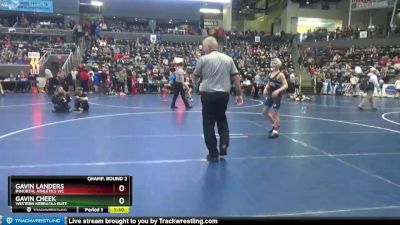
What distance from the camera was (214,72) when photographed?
578cm

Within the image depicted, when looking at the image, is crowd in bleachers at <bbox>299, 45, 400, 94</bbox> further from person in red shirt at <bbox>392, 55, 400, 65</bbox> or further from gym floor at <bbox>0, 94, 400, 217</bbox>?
gym floor at <bbox>0, 94, 400, 217</bbox>

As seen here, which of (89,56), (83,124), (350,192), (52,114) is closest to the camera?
(350,192)

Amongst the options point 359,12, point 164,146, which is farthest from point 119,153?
point 359,12

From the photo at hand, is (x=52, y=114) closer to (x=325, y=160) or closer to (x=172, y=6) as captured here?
(x=325, y=160)

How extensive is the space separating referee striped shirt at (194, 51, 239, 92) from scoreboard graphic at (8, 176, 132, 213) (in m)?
3.44

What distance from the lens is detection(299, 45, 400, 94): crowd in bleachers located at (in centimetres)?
2688

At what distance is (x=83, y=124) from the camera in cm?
959

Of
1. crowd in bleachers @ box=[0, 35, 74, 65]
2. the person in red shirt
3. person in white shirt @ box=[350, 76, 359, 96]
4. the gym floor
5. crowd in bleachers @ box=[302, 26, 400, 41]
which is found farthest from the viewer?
crowd in bleachers @ box=[302, 26, 400, 41]

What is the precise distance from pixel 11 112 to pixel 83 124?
3.45 metres

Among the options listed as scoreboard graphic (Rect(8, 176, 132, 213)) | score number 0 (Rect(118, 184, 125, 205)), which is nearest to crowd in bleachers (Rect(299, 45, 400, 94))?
score number 0 (Rect(118, 184, 125, 205))

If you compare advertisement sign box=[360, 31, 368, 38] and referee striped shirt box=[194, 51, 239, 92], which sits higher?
advertisement sign box=[360, 31, 368, 38]

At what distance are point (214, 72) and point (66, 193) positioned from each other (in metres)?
3.63

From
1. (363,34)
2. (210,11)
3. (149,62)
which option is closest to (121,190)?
(149,62)

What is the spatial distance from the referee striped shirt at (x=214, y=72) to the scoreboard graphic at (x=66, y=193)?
3439mm
